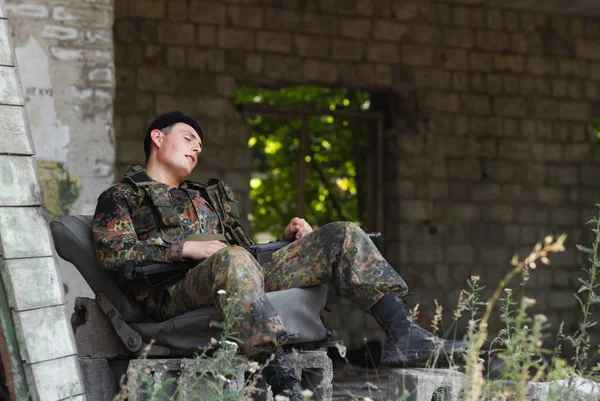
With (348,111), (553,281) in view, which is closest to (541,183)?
(553,281)

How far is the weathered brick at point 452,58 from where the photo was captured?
855 cm

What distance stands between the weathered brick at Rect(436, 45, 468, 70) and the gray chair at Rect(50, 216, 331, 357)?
17.6 ft

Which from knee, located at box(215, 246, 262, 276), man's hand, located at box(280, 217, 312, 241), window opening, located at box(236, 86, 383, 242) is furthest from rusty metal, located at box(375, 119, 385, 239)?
knee, located at box(215, 246, 262, 276)

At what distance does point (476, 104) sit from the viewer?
866 cm

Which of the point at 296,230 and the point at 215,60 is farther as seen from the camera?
the point at 215,60

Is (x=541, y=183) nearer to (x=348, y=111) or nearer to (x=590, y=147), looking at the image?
(x=590, y=147)

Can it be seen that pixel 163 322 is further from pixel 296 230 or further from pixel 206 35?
pixel 206 35

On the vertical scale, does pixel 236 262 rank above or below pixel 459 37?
below

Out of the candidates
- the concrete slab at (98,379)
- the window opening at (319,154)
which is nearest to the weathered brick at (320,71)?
the window opening at (319,154)

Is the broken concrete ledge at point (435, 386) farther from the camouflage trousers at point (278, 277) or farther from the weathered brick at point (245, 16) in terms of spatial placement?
the weathered brick at point (245, 16)

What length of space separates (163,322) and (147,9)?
4.65 m

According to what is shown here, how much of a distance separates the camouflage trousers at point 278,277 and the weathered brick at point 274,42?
4502mm

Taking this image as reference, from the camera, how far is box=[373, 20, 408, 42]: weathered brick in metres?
8.33

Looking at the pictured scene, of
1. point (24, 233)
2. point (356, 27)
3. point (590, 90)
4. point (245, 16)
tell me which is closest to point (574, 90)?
point (590, 90)
